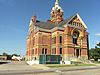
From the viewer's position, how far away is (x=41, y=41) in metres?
58.9

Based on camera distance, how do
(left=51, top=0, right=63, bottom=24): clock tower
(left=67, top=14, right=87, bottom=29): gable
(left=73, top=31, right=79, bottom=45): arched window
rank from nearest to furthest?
(left=67, top=14, right=87, bottom=29): gable, (left=73, top=31, right=79, bottom=45): arched window, (left=51, top=0, right=63, bottom=24): clock tower

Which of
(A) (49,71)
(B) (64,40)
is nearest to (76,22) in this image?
(B) (64,40)

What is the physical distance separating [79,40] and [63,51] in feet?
25.0

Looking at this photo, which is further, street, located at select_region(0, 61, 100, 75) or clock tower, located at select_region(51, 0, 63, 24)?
clock tower, located at select_region(51, 0, 63, 24)

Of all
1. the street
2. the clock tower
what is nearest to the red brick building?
the clock tower

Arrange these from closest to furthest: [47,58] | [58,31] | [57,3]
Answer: [47,58] < [58,31] < [57,3]

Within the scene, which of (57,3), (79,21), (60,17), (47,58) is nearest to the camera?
(47,58)

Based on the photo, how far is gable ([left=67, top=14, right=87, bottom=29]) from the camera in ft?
198

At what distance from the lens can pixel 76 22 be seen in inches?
2420

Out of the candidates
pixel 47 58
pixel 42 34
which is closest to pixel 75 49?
pixel 42 34

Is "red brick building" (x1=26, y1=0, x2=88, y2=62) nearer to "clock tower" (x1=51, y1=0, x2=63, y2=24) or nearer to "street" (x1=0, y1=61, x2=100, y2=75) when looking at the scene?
"clock tower" (x1=51, y1=0, x2=63, y2=24)

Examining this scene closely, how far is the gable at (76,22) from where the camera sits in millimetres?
60312

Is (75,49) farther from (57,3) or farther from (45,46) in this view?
(57,3)

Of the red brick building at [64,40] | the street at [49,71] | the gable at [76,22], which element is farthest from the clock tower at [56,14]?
the street at [49,71]
